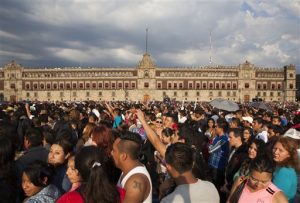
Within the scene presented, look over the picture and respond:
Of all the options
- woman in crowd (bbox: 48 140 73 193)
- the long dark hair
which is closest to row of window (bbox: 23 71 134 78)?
woman in crowd (bbox: 48 140 73 193)

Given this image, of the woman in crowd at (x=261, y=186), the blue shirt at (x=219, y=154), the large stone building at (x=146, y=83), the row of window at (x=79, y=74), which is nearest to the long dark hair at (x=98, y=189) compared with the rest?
the woman in crowd at (x=261, y=186)

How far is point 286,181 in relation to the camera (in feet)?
13.7

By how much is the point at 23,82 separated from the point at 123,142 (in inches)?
3411

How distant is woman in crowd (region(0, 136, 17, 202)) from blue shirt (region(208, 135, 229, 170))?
4117 millimetres

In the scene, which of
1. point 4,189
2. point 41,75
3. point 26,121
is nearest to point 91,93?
point 41,75

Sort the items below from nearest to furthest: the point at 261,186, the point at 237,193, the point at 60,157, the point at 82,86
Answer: the point at 261,186, the point at 237,193, the point at 60,157, the point at 82,86

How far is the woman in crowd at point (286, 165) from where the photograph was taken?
164 inches

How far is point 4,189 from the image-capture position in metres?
3.88

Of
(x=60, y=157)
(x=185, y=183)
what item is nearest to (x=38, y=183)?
(x=60, y=157)

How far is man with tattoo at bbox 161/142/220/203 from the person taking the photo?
10.9ft

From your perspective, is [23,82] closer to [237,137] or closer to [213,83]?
[213,83]

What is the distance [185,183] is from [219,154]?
379 cm

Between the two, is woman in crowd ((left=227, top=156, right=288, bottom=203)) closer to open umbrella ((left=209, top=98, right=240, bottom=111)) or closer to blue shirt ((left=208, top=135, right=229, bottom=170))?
blue shirt ((left=208, top=135, right=229, bottom=170))

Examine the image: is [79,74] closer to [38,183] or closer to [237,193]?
[38,183]
